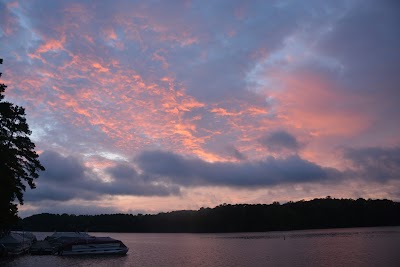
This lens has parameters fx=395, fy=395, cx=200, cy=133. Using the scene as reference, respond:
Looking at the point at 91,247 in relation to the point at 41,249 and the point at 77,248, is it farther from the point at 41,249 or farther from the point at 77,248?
the point at 41,249

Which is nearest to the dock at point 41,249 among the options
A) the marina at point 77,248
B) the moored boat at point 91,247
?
the marina at point 77,248

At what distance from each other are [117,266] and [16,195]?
63.9ft

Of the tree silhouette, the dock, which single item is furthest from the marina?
the tree silhouette

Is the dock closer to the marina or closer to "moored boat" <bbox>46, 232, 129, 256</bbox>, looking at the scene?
the marina

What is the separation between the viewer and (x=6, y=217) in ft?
151

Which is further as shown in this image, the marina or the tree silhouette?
the marina

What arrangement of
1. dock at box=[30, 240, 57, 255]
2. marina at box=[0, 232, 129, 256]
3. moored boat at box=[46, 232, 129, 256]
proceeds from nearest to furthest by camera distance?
dock at box=[30, 240, 57, 255] < marina at box=[0, 232, 129, 256] < moored boat at box=[46, 232, 129, 256]

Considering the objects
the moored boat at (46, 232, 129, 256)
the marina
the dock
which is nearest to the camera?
the dock

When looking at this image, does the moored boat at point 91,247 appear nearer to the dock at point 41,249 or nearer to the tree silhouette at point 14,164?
the dock at point 41,249

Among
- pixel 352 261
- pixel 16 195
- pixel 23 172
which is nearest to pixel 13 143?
pixel 23 172

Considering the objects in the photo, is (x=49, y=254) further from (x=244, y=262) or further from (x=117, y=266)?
(x=244, y=262)

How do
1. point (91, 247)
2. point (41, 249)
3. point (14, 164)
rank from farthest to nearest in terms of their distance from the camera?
point (91, 247) → point (41, 249) → point (14, 164)

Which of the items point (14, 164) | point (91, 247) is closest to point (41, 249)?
point (91, 247)

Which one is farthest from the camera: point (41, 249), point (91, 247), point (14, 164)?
point (91, 247)
